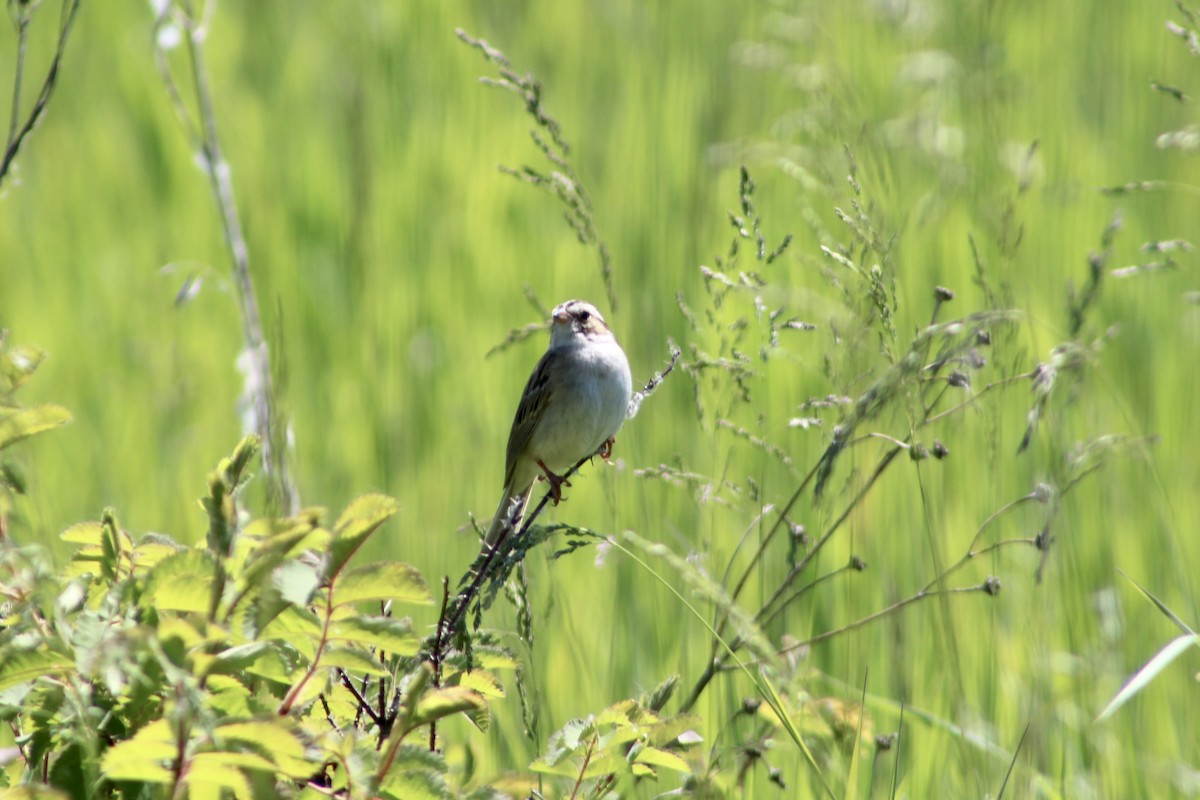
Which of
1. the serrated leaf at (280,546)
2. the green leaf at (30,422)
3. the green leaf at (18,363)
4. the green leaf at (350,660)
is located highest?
the green leaf at (18,363)

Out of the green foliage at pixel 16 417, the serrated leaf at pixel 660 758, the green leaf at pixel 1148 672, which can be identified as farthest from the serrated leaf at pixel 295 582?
the green leaf at pixel 1148 672

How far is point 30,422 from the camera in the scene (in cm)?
163

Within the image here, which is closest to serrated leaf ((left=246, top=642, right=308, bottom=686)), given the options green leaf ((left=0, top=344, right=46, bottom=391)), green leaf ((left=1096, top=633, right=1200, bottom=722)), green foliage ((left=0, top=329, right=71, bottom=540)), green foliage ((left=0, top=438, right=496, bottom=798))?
green foliage ((left=0, top=438, right=496, bottom=798))

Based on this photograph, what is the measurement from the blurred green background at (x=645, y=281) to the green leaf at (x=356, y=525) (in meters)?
0.49

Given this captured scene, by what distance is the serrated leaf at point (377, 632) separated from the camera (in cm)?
148

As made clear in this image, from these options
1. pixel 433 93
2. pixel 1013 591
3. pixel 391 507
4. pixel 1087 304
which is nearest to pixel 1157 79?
pixel 433 93

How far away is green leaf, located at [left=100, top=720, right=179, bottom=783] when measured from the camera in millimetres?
1260

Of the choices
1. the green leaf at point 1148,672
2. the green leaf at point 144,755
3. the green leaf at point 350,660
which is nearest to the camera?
the green leaf at point 144,755

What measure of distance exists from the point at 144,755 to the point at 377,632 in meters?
0.30

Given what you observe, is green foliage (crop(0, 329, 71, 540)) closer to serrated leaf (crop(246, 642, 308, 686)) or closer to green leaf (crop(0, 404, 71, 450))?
green leaf (crop(0, 404, 71, 450))

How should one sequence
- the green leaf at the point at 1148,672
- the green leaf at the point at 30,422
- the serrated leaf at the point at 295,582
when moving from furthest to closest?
the green leaf at the point at 1148,672, the green leaf at the point at 30,422, the serrated leaf at the point at 295,582

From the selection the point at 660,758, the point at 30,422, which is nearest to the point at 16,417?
the point at 30,422

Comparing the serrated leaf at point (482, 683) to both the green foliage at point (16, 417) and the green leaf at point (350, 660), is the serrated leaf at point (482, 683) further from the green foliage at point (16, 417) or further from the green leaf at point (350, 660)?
the green foliage at point (16, 417)

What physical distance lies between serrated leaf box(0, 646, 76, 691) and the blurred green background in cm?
63
